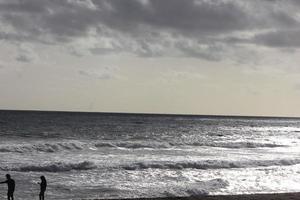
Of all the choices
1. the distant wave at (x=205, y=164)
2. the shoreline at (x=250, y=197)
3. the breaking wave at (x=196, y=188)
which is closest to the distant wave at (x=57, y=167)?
the distant wave at (x=205, y=164)

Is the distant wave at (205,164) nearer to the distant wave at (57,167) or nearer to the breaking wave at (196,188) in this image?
the distant wave at (57,167)

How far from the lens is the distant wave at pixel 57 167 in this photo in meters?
30.5

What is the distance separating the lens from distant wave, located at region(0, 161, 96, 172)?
30469mm

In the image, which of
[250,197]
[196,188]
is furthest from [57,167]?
[250,197]

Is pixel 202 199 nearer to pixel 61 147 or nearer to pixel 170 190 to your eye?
pixel 170 190

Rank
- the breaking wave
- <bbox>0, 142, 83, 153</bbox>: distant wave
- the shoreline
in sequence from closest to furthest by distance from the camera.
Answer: the shoreline, the breaking wave, <bbox>0, 142, 83, 153</bbox>: distant wave

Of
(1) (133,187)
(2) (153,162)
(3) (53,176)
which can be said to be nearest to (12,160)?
(3) (53,176)

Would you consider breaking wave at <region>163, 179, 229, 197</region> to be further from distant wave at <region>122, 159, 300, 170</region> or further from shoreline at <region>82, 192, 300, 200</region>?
distant wave at <region>122, 159, 300, 170</region>

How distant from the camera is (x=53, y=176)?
28.5m

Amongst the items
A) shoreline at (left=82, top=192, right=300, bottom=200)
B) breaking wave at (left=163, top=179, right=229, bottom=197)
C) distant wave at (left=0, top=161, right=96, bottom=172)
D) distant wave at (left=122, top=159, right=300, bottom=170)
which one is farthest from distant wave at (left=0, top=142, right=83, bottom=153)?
shoreline at (left=82, top=192, right=300, bottom=200)

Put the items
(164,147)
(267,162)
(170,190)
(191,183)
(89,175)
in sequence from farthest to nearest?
1. (164,147)
2. (267,162)
3. (89,175)
4. (191,183)
5. (170,190)

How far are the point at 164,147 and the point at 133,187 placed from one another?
85.5 ft

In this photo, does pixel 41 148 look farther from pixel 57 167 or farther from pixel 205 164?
pixel 205 164

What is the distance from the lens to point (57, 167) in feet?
103
